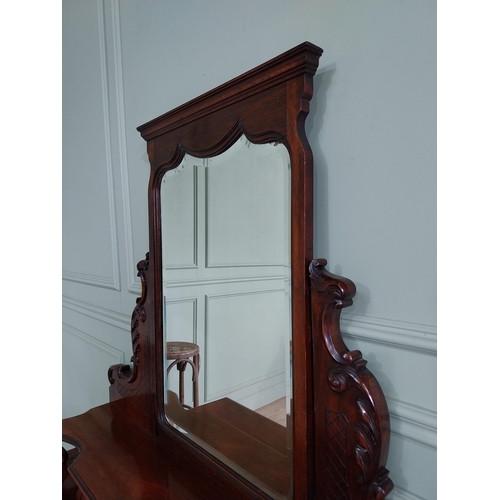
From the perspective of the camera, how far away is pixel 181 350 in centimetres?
81

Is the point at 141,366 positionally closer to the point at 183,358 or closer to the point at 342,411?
the point at 183,358

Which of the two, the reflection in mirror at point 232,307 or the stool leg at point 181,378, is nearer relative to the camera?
the reflection in mirror at point 232,307

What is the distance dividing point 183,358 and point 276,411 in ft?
0.89

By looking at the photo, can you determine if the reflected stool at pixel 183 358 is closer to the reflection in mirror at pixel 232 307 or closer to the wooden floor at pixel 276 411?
the reflection in mirror at pixel 232 307

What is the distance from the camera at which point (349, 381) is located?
0.51 meters

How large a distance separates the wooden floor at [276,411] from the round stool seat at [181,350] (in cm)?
20

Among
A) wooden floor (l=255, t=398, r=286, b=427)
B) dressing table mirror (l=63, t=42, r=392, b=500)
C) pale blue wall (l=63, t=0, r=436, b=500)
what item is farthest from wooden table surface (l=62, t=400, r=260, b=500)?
pale blue wall (l=63, t=0, r=436, b=500)

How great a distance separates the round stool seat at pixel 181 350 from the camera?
78 centimetres

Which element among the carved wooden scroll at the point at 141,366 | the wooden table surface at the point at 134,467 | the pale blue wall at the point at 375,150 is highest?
the pale blue wall at the point at 375,150

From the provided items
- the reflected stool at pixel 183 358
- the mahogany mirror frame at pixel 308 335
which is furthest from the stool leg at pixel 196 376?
the mahogany mirror frame at pixel 308 335

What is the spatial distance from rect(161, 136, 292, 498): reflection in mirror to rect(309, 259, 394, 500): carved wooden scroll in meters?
0.05

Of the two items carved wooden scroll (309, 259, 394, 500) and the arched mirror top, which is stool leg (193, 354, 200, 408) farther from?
carved wooden scroll (309, 259, 394, 500)

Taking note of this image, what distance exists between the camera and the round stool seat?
2.57 ft

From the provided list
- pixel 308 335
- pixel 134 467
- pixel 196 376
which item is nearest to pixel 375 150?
pixel 308 335
